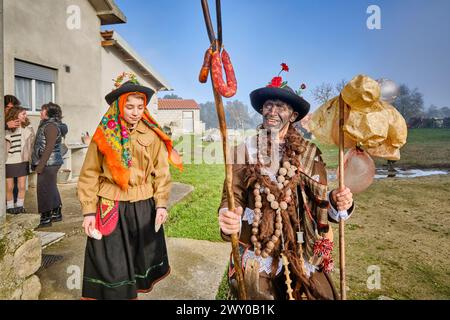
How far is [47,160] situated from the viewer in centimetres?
479

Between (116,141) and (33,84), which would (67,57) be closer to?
(33,84)

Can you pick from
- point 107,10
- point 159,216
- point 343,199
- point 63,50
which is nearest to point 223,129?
point 343,199

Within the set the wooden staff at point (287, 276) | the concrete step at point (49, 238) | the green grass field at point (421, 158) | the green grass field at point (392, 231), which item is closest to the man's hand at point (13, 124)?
the concrete step at point (49, 238)

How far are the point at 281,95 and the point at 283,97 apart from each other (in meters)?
0.02

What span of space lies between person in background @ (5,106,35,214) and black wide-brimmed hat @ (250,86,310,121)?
14.1 feet

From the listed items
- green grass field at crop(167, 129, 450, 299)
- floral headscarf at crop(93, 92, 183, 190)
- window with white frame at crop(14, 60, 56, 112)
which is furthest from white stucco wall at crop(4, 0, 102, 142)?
floral headscarf at crop(93, 92, 183, 190)

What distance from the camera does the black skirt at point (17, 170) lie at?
16.6ft

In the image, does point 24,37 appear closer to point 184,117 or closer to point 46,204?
point 46,204

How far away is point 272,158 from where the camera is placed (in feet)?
6.97

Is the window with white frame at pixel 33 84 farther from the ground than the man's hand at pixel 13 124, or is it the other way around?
the window with white frame at pixel 33 84

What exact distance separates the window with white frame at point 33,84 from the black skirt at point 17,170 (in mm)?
2769

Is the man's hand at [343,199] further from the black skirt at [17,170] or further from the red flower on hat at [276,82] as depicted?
the black skirt at [17,170]

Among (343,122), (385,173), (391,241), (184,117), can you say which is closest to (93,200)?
(343,122)

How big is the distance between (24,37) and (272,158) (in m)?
7.36
